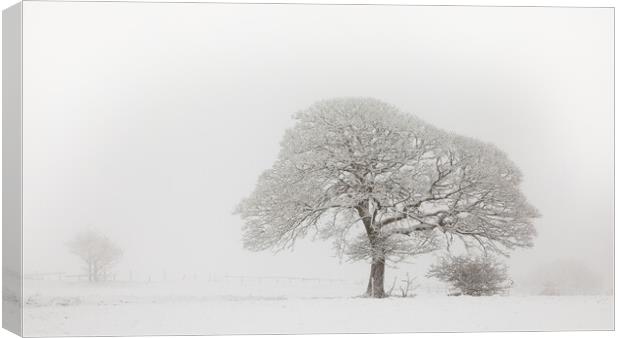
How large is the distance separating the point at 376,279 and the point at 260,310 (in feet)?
6.74

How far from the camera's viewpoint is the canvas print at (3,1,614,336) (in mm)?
17922

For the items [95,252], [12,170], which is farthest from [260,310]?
[12,170]

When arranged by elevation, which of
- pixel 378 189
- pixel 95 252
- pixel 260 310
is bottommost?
pixel 260 310

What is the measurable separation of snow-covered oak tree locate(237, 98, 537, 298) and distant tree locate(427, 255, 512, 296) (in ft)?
0.89

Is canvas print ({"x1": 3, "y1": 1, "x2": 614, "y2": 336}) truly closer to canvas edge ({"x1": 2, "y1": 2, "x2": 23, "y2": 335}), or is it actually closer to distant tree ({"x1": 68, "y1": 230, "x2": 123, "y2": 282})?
distant tree ({"x1": 68, "y1": 230, "x2": 123, "y2": 282})

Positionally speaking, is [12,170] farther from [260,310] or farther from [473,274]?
[473,274]

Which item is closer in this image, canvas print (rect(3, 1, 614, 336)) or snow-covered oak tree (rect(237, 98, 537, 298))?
canvas print (rect(3, 1, 614, 336))

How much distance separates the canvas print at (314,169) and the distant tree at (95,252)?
0.03m

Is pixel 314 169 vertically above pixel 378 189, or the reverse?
pixel 314 169

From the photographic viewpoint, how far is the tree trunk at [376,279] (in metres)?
18.8

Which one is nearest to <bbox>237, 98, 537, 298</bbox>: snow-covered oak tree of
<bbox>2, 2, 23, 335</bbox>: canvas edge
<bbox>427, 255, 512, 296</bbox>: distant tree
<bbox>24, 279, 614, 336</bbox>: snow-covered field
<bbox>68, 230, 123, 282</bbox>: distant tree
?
<bbox>427, 255, 512, 296</bbox>: distant tree

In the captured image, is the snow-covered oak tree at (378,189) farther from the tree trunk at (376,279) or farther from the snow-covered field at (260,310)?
the snow-covered field at (260,310)

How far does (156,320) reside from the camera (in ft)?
58.9

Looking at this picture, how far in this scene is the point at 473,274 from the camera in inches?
749
